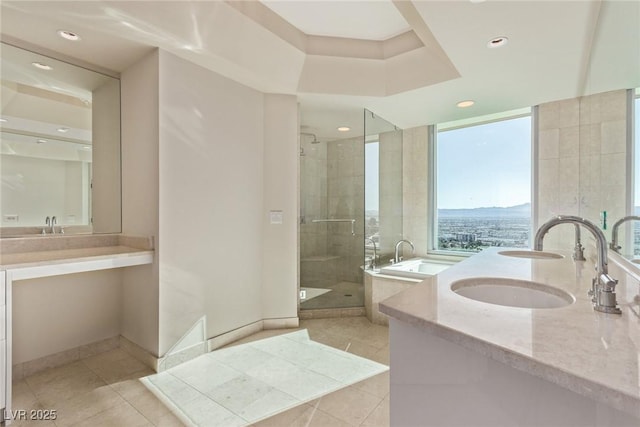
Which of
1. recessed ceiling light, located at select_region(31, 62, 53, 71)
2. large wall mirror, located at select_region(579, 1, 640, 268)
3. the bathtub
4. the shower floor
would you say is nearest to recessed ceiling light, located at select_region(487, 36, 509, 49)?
large wall mirror, located at select_region(579, 1, 640, 268)

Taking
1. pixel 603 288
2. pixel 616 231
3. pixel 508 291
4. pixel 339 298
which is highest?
pixel 616 231

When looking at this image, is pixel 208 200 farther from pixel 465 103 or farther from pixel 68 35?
pixel 465 103

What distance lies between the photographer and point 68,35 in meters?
2.09

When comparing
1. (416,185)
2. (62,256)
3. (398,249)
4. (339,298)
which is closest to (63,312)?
(62,256)

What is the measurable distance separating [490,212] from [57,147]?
466 cm

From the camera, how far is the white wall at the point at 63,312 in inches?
85.9

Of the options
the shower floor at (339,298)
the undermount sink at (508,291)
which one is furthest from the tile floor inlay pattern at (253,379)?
the undermount sink at (508,291)

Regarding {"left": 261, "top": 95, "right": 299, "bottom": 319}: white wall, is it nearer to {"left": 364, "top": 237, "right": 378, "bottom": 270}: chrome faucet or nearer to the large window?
{"left": 364, "top": 237, "right": 378, "bottom": 270}: chrome faucet

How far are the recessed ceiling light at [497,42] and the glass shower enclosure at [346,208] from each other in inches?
62.9

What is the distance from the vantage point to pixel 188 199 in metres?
2.46

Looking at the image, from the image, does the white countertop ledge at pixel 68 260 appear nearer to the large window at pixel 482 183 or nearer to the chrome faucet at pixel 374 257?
the chrome faucet at pixel 374 257

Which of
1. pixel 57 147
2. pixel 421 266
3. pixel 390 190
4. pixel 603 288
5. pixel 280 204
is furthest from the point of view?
pixel 390 190

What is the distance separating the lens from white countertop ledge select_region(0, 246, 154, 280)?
70.1 inches

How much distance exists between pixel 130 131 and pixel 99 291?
1428mm
